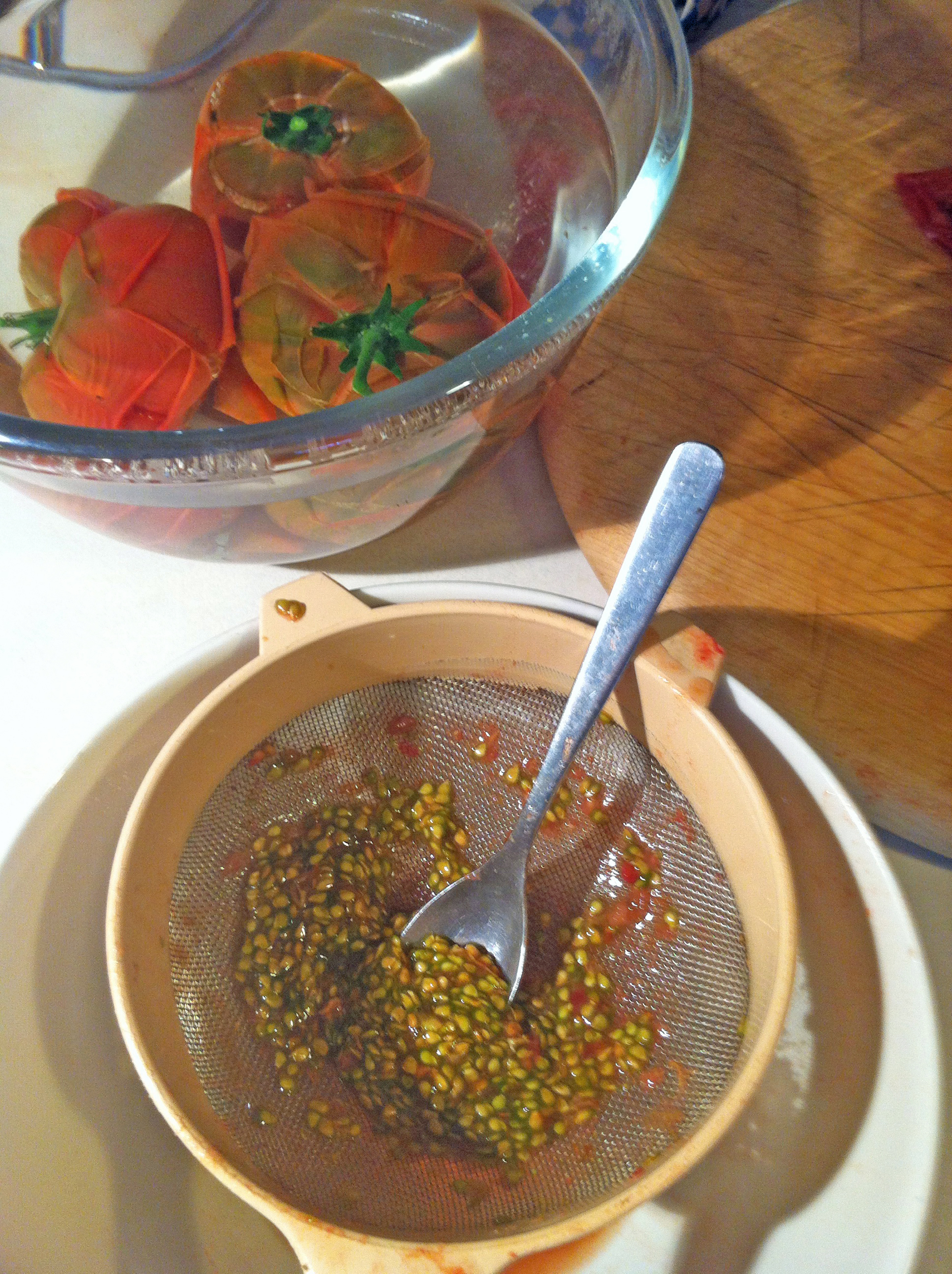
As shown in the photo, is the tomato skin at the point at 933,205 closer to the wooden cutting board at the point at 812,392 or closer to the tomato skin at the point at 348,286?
the wooden cutting board at the point at 812,392

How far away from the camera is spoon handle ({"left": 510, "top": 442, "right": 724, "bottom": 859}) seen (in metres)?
0.66

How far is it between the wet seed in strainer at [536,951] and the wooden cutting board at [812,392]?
0.16m

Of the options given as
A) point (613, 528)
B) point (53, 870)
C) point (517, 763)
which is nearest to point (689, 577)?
point (613, 528)

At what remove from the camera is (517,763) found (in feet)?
2.82

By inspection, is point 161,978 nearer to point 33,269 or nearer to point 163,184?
point 33,269

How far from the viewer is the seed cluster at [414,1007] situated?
2.43ft

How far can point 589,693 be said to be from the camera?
712mm

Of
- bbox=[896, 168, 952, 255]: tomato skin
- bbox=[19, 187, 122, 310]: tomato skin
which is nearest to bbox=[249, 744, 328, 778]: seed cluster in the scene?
bbox=[19, 187, 122, 310]: tomato skin

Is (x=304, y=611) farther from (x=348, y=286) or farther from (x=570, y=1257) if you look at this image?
(x=570, y=1257)

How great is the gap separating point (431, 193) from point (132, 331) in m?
0.32

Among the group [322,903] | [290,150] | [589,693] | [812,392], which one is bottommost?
[322,903]

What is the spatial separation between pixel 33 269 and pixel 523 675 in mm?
539

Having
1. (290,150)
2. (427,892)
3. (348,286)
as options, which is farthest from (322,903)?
(290,150)

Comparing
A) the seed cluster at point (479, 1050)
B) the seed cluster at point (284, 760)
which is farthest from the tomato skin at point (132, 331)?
the seed cluster at point (479, 1050)
